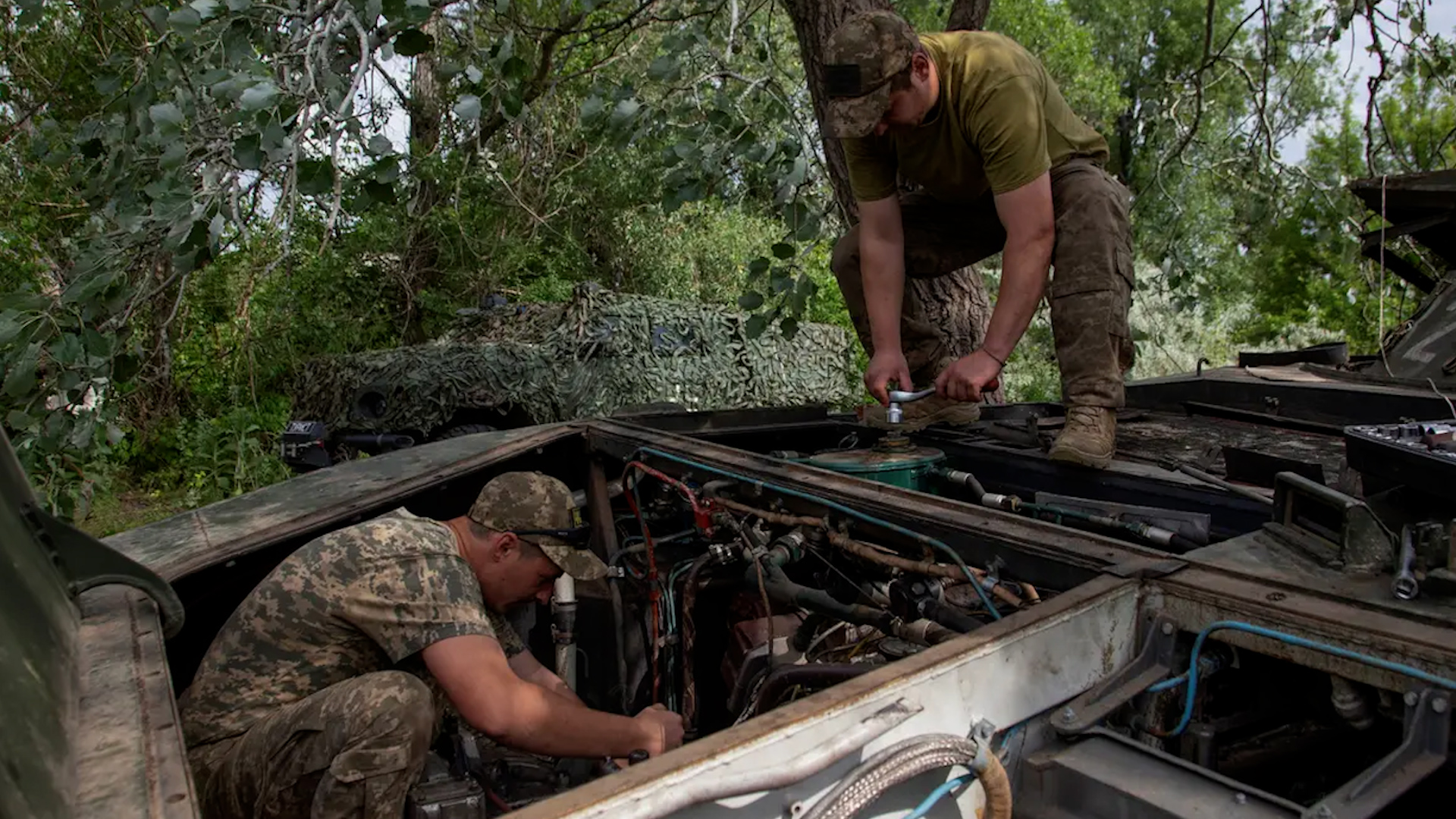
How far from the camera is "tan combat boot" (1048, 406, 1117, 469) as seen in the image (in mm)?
2838

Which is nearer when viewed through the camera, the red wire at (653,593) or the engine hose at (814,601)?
the engine hose at (814,601)

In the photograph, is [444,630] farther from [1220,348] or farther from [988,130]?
[1220,348]

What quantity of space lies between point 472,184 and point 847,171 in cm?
850

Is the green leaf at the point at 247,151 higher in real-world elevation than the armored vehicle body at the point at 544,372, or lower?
higher

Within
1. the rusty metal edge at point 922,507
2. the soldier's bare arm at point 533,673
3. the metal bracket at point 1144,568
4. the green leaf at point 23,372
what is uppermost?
the green leaf at point 23,372

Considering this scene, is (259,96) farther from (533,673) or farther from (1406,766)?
(1406,766)

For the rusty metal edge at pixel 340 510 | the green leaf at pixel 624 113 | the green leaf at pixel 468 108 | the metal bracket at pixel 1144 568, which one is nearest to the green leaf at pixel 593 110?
the green leaf at pixel 624 113

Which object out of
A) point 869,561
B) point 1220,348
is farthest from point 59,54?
point 1220,348

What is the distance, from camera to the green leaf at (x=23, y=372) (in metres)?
2.72

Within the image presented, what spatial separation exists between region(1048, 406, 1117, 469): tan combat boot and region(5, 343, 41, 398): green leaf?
9.07 feet

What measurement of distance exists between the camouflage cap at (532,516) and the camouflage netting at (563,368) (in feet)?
19.3

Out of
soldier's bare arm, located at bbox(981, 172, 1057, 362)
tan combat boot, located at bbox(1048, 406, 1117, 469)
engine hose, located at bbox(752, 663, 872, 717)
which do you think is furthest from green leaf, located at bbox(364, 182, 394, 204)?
tan combat boot, located at bbox(1048, 406, 1117, 469)

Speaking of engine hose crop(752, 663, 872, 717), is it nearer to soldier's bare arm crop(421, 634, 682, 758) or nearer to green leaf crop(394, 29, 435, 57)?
soldier's bare arm crop(421, 634, 682, 758)

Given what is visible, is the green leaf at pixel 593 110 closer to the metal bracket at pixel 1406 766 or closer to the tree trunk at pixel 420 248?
the metal bracket at pixel 1406 766
